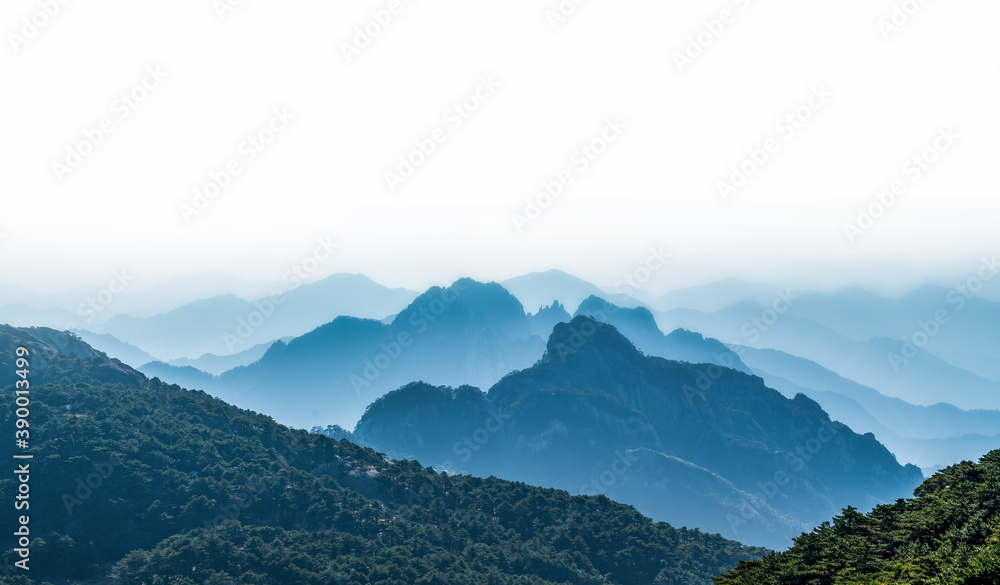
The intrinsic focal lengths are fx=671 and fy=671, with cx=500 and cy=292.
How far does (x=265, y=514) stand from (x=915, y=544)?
89.7m

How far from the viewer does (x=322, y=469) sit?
418 feet

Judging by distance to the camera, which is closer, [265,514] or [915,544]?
[915,544]

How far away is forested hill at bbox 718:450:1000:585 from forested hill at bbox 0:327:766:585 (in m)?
49.3

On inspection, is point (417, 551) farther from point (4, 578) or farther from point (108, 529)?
point (4, 578)

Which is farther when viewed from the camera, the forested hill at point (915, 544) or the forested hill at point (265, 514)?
the forested hill at point (265, 514)

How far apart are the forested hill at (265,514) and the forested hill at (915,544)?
4931cm

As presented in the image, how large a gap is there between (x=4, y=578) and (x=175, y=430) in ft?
150

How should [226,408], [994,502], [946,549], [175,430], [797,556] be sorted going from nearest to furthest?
1. [946,549]
2. [994,502]
3. [797,556]
4. [175,430]
5. [226,408]

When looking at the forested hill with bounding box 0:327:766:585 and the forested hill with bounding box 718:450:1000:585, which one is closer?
the forested hill with bounding box 718:450:1000:585

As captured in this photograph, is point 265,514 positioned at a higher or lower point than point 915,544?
higher

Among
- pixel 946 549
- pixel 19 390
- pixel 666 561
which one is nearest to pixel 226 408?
pixel 19 390

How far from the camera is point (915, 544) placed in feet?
150

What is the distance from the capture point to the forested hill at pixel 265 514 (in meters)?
85.1

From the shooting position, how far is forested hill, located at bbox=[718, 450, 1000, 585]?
36.8m
